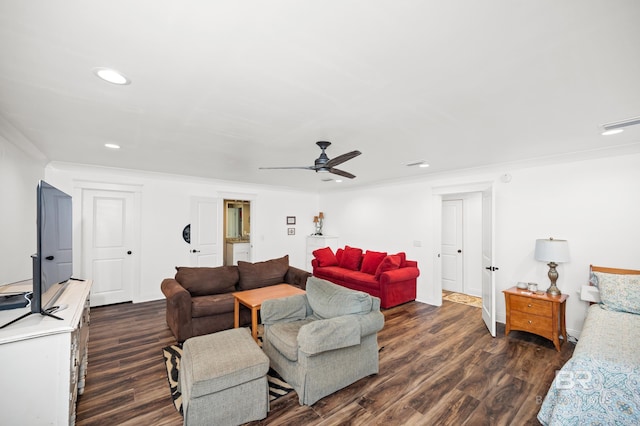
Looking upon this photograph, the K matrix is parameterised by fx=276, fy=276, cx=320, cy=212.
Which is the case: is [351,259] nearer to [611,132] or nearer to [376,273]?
[376,273]

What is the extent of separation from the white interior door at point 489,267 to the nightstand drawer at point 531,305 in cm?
28

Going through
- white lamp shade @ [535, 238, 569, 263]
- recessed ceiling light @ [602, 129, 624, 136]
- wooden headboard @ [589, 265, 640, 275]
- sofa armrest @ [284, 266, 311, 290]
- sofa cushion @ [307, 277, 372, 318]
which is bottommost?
sofa armrest @ [284, 266, 311, 290]

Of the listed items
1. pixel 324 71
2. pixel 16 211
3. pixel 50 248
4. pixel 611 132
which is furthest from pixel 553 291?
pixel 16 211

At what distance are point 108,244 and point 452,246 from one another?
22.3ft

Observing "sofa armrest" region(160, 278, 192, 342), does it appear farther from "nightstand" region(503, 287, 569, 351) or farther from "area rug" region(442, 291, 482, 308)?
"area rug" region(442, 291, 482, 308)

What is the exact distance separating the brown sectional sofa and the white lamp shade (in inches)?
130

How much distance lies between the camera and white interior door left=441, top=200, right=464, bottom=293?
19.7 ft

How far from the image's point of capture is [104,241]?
15.9ft

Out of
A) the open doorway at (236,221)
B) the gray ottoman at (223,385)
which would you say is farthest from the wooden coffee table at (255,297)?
the open doorway at (236,221)

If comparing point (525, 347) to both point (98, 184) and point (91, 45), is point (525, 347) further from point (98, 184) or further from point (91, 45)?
point (98, 184)

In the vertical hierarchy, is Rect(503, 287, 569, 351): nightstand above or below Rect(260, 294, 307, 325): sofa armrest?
below

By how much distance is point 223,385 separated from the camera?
198 centimetres

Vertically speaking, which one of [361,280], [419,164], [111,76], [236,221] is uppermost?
[111,76]

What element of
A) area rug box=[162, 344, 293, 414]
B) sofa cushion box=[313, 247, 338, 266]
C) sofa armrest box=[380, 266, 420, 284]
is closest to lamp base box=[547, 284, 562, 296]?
sofa armrest box=[380, 266, 420, 284]
